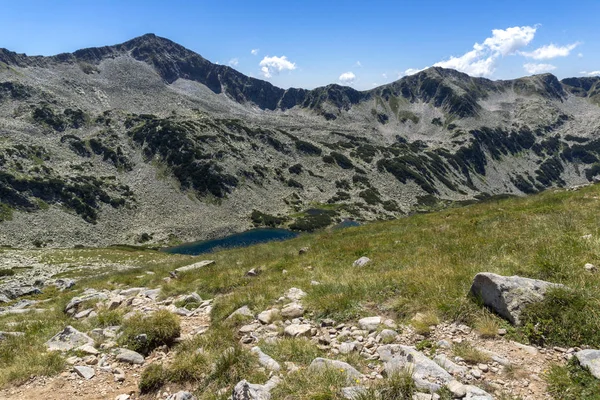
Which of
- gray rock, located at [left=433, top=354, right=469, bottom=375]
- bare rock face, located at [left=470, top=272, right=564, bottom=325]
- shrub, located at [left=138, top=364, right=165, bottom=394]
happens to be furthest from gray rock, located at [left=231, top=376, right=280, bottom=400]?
bare rock face, located at [left=470, top=272, right=564, bottom=325]

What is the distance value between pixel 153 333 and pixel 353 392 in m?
6.35

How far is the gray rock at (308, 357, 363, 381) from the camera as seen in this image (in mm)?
6184

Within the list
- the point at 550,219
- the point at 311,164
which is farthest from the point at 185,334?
the point at 311,164

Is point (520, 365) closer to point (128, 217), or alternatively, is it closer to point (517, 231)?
point (517, 231)

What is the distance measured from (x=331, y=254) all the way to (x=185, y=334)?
28.1ft

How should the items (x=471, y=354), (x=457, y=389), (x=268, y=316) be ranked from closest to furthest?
1. (x=457, y=389)
2. (x=471, y=354)
3. (x=268, y=316)

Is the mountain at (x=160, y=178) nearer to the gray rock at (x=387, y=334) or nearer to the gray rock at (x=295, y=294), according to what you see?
the gray rock at (x=295, y=294)

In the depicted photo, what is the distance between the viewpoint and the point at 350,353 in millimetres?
7055

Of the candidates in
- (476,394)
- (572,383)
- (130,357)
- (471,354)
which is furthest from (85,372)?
(572,383)

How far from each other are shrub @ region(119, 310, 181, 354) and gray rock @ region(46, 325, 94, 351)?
1216mm

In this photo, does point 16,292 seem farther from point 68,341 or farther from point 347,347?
point 347,347

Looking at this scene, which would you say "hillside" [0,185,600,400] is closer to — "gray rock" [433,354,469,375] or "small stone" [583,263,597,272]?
"gray rock" [433,354,469,375]

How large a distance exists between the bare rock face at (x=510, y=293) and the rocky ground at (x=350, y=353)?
0.12 feet

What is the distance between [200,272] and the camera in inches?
705
